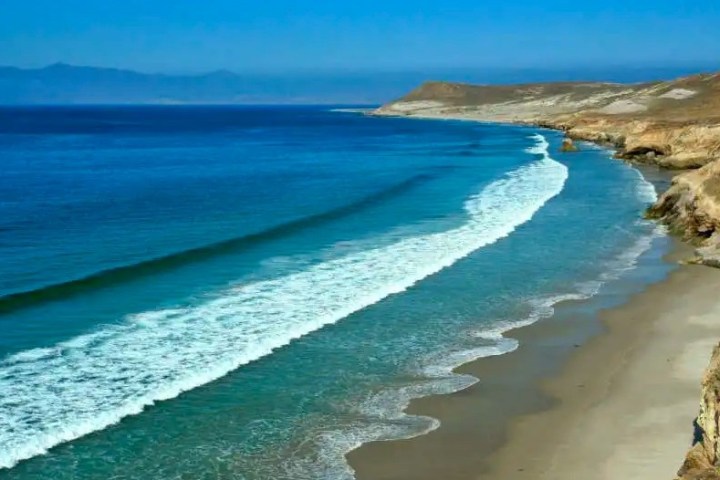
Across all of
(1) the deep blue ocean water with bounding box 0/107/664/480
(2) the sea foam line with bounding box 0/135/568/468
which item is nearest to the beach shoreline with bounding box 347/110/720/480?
(1) the deep blue ocean water with bounding box 0/107/664/480

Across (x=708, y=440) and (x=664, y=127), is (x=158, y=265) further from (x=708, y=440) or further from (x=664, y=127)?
(x=664, y=127)

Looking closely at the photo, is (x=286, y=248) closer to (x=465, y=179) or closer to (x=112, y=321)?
(x=112, y=321)

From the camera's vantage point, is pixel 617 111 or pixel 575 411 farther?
pixel 617 111

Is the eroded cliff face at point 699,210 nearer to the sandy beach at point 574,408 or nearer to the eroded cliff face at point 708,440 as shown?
the sandy beach at point 574,408

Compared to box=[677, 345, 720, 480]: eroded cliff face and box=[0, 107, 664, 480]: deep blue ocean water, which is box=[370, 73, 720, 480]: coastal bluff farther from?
box=[0, 107, 664, 480]: deep blue ocean water

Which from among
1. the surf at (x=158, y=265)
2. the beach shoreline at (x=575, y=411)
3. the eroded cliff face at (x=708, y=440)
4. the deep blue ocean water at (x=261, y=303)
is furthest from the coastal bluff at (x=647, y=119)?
the eroded cliff face at (x=708, y=440)

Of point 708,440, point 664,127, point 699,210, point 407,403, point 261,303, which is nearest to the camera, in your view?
point 708,440

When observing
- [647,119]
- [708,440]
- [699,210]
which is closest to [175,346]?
[708,440]
